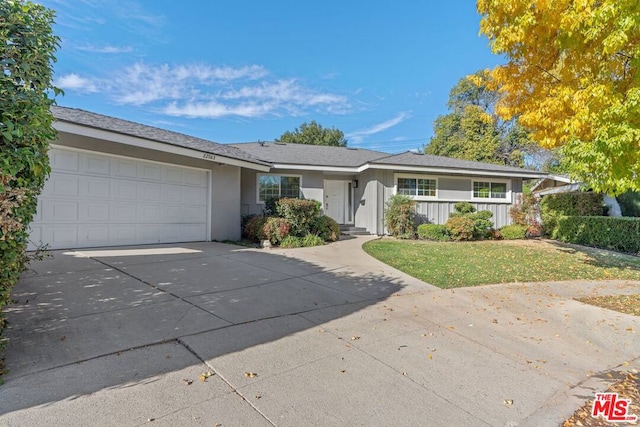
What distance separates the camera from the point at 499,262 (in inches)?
344

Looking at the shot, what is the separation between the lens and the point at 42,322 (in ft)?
11.6

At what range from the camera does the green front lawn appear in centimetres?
712

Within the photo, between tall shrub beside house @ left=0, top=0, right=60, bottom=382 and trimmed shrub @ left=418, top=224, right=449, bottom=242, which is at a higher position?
tall shrub beside house @ left=0, top=0, right=60, bottom=382

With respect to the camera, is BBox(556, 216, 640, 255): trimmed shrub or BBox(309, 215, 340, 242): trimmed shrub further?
BBox(309, 215, 340, 242): trimmed shrub

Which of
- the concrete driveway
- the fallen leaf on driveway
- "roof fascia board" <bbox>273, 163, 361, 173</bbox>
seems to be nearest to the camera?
A: the concrete driveway

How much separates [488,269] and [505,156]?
26027 mm

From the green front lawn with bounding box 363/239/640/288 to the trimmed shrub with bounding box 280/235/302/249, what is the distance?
7.16ft

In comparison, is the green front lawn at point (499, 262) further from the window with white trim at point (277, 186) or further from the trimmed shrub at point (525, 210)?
the window with white trim at point (277, 186)

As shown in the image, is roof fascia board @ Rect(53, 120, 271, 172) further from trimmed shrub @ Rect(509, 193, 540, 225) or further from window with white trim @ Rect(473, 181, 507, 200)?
trimmed shrub @ Rect(509, 193, 540, 225)

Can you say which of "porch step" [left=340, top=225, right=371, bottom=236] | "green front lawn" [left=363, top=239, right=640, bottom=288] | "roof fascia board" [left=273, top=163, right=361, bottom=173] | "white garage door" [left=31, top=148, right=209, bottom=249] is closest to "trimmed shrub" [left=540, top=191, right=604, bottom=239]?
"green front lawn" [left=363, top=239, right=640, bottom=288]

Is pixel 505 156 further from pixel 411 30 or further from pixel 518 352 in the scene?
pixel 518 352

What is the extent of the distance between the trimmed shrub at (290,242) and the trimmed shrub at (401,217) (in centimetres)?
457

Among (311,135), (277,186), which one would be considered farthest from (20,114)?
(311,135)

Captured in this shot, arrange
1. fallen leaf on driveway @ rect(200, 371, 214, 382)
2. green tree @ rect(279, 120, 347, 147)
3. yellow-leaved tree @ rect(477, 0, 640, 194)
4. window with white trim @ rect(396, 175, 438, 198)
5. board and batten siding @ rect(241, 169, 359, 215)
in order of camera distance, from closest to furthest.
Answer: fallen leaf on driveway @ rect(200, 371, 214, 382), yellow-leaved tree @ rect(477, 0, 640, 194), board and batten siding @ rect(241, 169, 359, 215), window with white trim @ rect(396, 175, 438, 198), green tree @ rect(279, 120, 347, 147)
